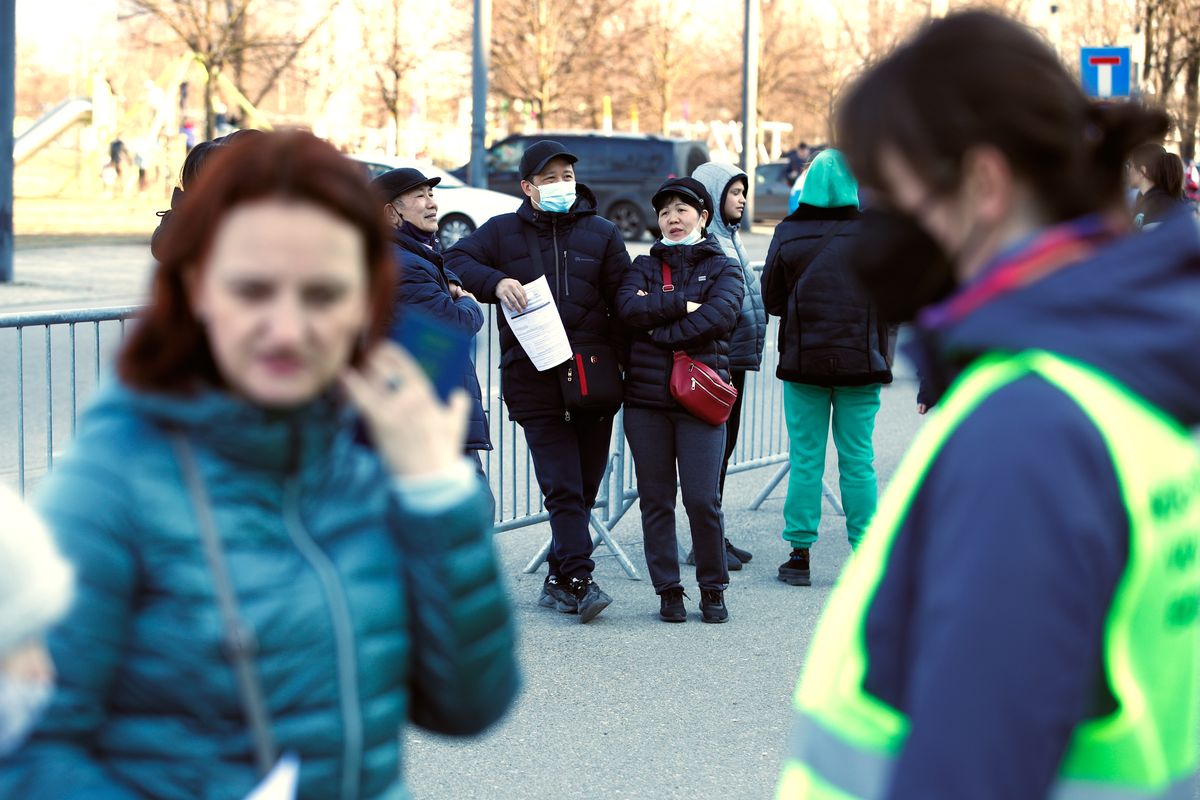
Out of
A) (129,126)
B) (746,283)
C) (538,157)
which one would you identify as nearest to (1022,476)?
(538,157)

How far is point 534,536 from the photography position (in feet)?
24.9

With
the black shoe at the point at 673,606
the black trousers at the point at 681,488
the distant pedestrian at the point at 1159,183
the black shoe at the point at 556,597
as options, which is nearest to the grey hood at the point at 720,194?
the black trousers at the point at 681,488

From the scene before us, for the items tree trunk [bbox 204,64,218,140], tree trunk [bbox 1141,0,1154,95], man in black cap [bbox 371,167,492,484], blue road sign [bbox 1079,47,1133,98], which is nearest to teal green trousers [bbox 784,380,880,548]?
man in black cap [bbox 371,167,492,484]

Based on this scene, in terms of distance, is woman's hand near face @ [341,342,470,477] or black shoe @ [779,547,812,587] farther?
black shoe @ [779,547,812,587]

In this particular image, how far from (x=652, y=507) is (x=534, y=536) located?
4.65 ft

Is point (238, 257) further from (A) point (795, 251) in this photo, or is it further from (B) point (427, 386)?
(A) point (795, 251)

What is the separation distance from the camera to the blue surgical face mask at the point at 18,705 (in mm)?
1518

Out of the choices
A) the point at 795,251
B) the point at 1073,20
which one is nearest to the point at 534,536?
the point at 795,251

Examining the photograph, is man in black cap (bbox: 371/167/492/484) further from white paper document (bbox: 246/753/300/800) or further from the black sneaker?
white paper document (bbox: 246/753/300/800)

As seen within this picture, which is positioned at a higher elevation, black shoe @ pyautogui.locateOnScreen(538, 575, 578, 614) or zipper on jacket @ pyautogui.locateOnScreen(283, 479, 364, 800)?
zipper on jacket @ pyautogui.locateOnScreen(283, 479, 364, 800)

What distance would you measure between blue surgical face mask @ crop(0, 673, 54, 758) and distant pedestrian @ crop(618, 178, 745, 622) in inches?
186

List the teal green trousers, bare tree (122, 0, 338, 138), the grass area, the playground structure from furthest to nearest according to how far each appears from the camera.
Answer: the playground structure → bare tree (122, 0, 338, 138) → the grass area → the teal green trousers

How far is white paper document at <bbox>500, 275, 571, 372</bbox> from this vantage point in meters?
6.15

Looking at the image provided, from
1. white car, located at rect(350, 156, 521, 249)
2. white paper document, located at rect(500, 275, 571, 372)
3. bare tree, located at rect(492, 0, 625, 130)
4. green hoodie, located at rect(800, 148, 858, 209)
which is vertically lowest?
white paper document, located at rect(500, 275, 571, 372)
